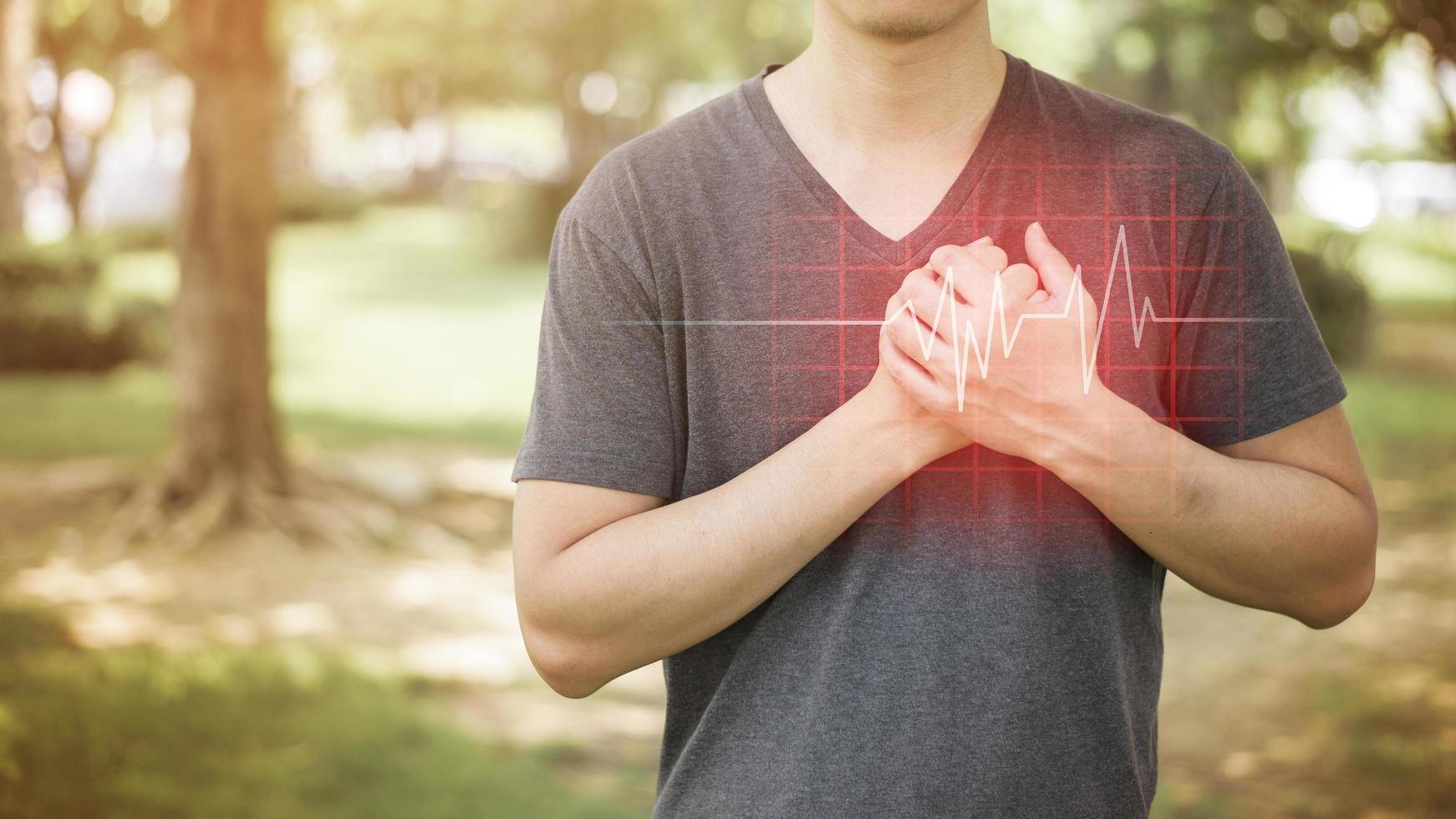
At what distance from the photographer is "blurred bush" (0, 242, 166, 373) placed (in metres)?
12.5

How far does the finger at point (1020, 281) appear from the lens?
137 centimetres

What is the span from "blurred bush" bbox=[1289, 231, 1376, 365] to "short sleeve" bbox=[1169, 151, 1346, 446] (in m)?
12.5

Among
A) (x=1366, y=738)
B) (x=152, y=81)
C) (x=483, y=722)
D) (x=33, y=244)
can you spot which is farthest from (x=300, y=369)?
(x=152, y=81)

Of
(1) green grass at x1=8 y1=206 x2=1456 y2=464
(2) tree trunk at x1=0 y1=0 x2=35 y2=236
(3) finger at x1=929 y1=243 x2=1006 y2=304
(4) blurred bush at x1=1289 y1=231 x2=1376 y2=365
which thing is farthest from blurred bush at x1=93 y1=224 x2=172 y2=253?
(3) finger at x1=929 y1=243 x2=1006 y2=304

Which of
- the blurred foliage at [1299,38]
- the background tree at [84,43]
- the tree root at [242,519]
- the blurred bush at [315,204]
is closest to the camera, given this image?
the blurred foliage at [1299,38]

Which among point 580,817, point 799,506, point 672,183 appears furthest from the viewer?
point 580,817

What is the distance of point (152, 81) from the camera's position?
112 feet

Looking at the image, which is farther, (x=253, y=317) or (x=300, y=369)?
(x=300, y=369)

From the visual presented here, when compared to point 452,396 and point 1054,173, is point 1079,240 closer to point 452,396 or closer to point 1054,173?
point 1054,173

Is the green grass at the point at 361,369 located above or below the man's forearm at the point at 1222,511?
below

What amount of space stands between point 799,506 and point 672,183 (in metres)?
0.44

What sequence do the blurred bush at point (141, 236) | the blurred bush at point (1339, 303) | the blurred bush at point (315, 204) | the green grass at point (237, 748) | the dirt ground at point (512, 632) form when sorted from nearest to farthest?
the green grass at point (237, 748), the dirt ground at point (512, 632), the blurred bush at point (1339, 303), the blurred bush at point (141, 236), the blurred bush at point (315, 204)

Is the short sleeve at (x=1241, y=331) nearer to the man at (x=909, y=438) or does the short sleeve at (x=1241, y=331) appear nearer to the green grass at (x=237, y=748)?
the man at (x=909, y=438)
